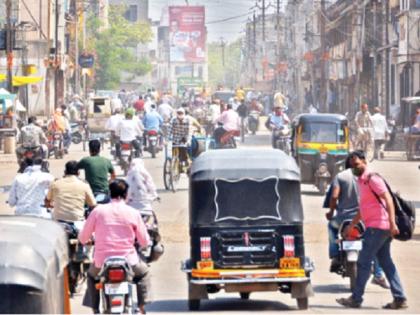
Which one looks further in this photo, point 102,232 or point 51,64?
point 51,64

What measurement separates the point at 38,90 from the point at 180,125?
4654cm

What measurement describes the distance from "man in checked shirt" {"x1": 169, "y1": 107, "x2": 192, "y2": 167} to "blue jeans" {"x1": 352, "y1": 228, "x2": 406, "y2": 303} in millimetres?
17381

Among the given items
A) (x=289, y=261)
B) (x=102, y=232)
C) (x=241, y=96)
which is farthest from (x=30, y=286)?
(x=241, y=96)

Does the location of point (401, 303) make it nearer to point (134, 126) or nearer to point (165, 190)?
point (165, 190)

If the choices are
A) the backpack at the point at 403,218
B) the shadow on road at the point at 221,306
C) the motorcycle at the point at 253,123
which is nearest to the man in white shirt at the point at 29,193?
the shadow on road at the point at 221,306

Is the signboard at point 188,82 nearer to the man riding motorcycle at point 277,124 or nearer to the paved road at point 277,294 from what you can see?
the man riding motorcycle at point 277,124

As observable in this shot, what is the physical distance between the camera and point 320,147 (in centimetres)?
3238

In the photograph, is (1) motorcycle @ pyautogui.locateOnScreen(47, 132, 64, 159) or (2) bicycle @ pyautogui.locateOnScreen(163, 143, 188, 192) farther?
(1) motorcycle @ pyautogui.locateOnScreen(47, 132, 64, 159)

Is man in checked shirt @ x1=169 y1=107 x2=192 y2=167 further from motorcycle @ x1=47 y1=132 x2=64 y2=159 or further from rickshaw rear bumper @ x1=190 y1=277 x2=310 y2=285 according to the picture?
rickshaw rear bumper @ x1=190 y1=277 x2=310 y2=285

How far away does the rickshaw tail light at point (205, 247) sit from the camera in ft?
52.4

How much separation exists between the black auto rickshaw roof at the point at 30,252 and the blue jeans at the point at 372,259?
6.22m

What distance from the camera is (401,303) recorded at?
16.0 metres

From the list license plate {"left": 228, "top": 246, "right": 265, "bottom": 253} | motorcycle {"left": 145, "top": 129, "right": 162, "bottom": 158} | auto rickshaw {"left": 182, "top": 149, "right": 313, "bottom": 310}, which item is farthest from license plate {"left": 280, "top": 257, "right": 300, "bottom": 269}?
motorcycle {"left": 145, "top": 129, "right": 162, "bottom": 158}

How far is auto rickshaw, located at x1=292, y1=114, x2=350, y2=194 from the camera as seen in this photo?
106 feet
